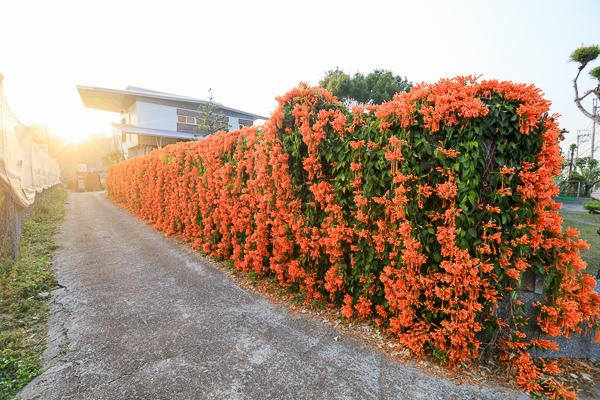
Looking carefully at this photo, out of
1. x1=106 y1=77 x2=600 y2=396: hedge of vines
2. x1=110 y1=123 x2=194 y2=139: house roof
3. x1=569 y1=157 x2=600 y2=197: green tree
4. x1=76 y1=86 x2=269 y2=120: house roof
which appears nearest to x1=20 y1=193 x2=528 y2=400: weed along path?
x1=106 y1=77 x2=600 y2=396: hedge of vines

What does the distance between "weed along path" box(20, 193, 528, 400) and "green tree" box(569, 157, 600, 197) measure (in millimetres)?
27318

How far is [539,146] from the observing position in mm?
2469

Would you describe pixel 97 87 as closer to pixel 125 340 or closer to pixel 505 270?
pixel 125 340

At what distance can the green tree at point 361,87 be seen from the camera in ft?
96.8

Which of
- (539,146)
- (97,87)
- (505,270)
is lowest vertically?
(505,270)

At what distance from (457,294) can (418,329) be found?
558 millimetres

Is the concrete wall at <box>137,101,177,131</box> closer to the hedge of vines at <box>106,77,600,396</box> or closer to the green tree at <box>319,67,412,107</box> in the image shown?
the green tree at <box>319,67,412,107</box>

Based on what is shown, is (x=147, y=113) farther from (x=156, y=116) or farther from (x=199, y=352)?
(x=199, y=352)

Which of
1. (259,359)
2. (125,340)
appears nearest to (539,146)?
(259,359)

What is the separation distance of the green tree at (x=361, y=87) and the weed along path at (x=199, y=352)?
2766cm

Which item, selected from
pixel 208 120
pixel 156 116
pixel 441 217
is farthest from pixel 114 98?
pixel 441 217

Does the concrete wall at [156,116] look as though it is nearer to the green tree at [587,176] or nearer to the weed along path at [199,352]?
the weed along path at [199,352]

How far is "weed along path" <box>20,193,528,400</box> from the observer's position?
241cm

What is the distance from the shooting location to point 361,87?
1171 inches
